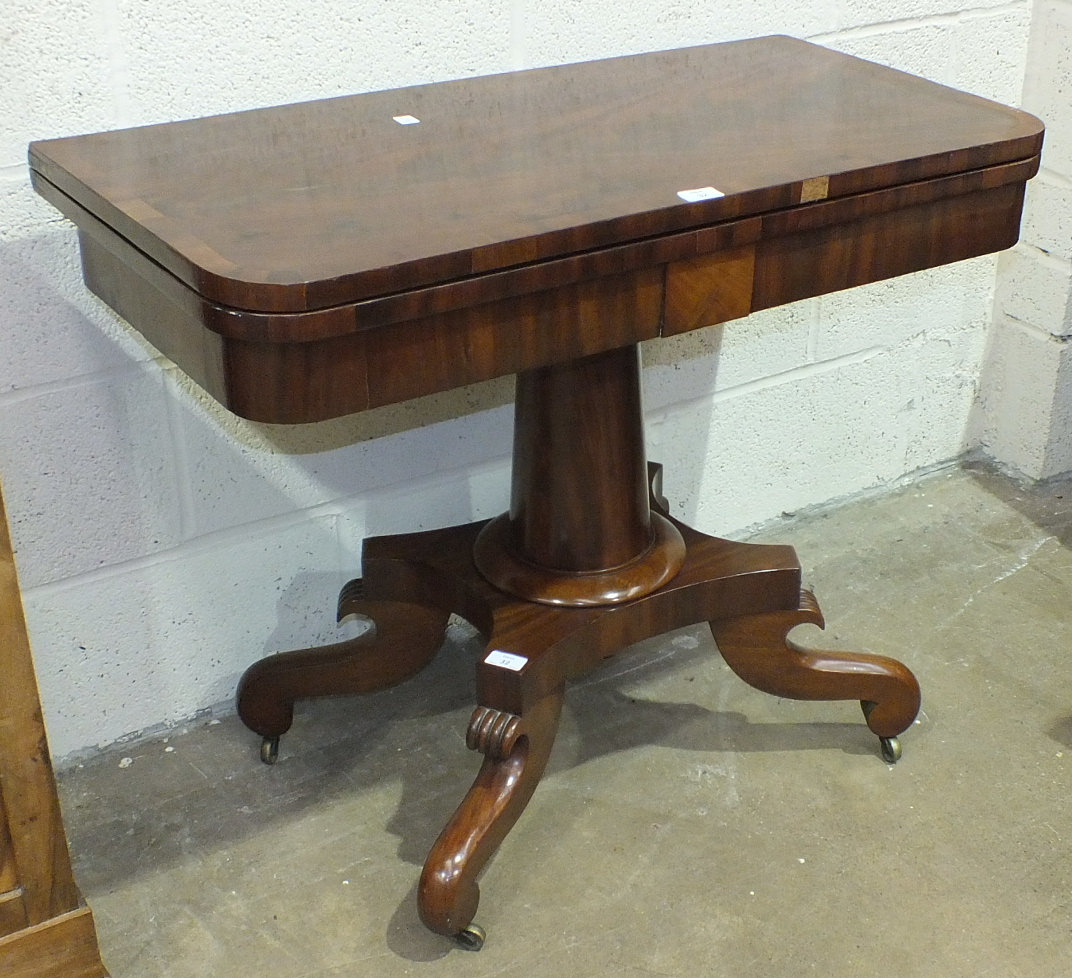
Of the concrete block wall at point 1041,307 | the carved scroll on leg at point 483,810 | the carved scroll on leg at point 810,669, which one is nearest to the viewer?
the carved scroll on leg at point 483,810

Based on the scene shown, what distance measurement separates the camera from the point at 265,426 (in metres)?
1.57

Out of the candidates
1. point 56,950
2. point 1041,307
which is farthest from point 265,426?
point 1041,307

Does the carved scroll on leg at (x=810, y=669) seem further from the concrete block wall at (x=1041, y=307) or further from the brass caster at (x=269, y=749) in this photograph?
the concrete block wall at (x=1041, y=307)

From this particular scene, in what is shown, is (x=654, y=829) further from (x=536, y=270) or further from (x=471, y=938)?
(x=536, y=270)

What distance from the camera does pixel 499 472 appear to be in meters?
1.77

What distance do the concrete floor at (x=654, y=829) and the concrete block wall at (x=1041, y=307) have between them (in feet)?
1.30

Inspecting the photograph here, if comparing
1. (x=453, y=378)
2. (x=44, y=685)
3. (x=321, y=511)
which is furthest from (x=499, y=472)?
(x=453, y=378)

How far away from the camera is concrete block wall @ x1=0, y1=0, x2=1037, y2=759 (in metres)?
1.36

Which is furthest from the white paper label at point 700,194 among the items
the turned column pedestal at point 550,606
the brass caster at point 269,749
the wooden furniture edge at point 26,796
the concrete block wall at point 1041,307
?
the concrete block wall at point 1041,307

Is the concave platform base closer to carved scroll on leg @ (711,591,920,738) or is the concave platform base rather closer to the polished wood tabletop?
carved scroll on leg @ (711,591,920,738)

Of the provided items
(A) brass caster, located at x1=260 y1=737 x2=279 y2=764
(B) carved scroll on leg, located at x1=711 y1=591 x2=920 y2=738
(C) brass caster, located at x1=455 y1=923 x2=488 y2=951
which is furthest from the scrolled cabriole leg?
(A) brass caster, located at x1=260 y1=737 x2=279 y2=764

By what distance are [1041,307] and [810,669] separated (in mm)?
847

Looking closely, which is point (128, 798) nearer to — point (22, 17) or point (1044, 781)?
point (22, 17)

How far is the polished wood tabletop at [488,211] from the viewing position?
101cm
